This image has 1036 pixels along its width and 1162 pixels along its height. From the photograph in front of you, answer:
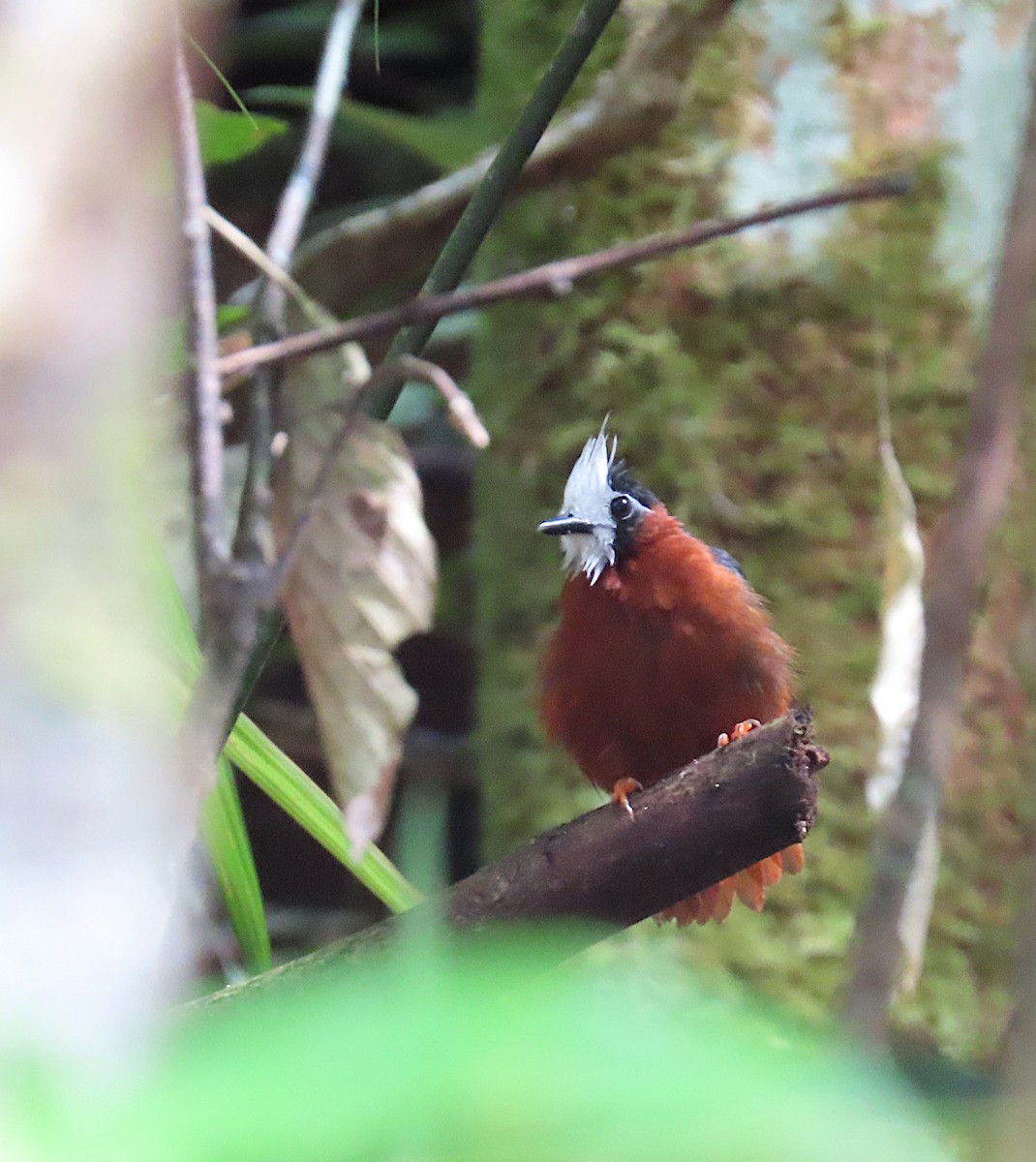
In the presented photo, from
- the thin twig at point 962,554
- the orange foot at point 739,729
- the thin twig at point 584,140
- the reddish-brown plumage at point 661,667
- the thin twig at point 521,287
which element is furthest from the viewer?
the thin twig at point 584,140

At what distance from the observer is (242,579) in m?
0.94

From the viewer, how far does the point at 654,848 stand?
1.32m

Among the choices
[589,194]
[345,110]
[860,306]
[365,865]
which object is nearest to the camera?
[365,865]

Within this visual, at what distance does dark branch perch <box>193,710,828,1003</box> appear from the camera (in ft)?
4.21

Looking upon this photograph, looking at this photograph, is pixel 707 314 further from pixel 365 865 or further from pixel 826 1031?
pixel 826 1031

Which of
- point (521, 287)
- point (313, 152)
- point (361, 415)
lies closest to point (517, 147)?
point (521, 287)

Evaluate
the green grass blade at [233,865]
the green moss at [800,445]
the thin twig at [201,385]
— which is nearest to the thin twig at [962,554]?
the thin twig at [201,385]

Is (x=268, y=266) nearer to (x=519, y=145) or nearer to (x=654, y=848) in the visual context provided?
(x=519, y=145)

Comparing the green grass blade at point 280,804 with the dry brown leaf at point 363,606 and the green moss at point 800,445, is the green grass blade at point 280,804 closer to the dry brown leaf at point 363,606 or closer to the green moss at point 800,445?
the dry brown leaf at point 363,606

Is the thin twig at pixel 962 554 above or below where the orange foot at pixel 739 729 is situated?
above

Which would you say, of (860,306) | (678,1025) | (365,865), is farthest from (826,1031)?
(860,306)

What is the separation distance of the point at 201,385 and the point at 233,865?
747mm

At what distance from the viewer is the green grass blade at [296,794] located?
5.04 ft

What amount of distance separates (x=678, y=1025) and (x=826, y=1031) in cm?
18
